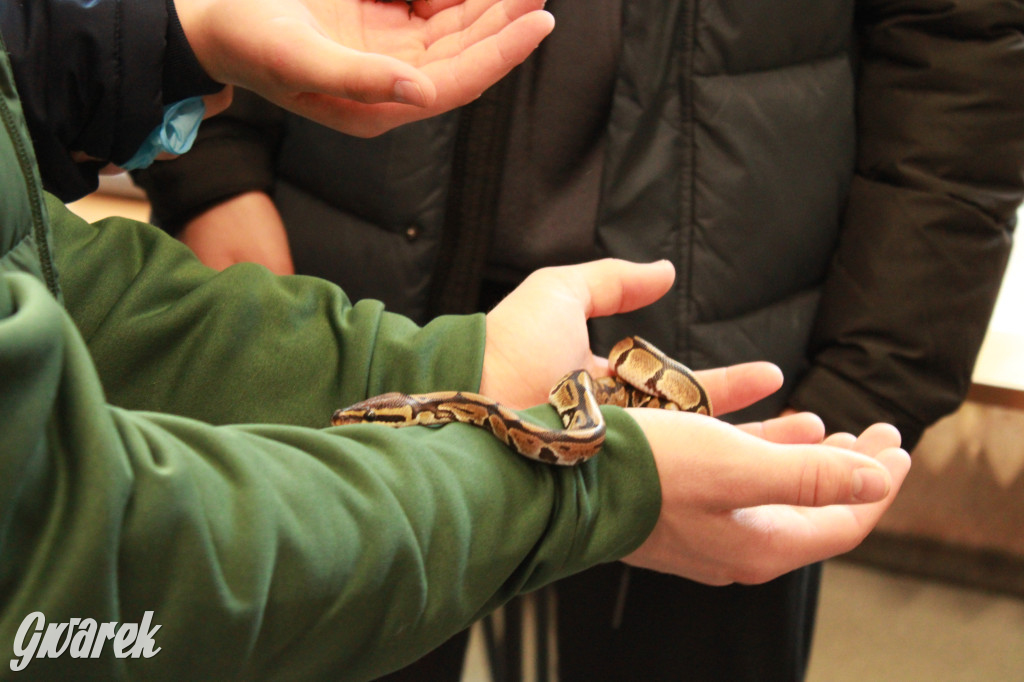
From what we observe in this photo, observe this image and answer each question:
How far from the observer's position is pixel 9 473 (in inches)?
18.1

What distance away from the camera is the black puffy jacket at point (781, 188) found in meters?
1.32

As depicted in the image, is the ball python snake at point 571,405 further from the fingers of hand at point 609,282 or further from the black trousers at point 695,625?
the black trousers at point 695,625

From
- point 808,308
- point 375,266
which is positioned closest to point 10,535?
point 375,266

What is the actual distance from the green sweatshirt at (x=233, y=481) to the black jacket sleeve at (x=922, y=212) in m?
0.77

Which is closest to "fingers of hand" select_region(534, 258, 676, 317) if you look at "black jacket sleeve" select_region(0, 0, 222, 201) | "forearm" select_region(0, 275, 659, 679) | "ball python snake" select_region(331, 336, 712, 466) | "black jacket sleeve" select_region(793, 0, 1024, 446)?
"ball python snake" select_region(331, 336, 712, 466)

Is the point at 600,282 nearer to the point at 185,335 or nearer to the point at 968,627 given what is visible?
the point at 185,335

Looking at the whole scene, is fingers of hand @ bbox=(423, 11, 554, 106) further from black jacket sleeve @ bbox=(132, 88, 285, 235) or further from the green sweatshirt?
black jacket sleeve @ bbox=(132, 88, 285, 235)

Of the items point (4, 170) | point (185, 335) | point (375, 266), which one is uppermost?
point (4, 170)

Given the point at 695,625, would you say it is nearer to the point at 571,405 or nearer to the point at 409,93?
the point at 571,405

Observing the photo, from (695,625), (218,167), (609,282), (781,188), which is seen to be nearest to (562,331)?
(609,282)

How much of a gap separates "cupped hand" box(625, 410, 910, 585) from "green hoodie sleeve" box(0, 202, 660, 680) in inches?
2.3

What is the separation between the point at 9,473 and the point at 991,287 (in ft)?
4.92

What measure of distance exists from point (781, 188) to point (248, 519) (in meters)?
1.12

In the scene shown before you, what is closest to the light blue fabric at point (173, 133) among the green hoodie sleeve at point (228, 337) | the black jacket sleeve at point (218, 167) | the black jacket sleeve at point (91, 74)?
the black jacket sleeve at point (91, 74)
